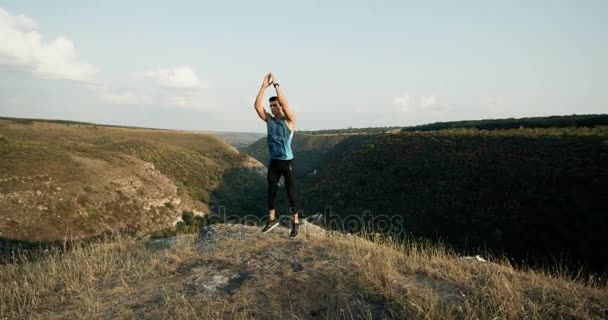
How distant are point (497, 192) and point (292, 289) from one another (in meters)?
30.9

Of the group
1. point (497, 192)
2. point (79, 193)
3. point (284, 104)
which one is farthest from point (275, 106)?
point (79, 193)

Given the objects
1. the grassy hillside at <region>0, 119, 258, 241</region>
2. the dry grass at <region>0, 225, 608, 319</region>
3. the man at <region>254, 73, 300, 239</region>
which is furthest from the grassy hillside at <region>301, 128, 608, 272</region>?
the grassy hillside at <region>0, 119, 258, 241</region>

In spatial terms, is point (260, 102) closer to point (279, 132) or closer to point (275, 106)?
point (275, 106)

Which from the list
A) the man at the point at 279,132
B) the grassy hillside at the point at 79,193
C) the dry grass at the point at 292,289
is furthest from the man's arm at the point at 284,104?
the grassy hillside at the point at 79,193

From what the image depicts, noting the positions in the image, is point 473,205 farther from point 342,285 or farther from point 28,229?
point 28,229

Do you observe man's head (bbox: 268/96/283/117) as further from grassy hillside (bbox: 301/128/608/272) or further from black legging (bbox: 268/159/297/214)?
grassy hillside (bbox: 301/128/608/272)

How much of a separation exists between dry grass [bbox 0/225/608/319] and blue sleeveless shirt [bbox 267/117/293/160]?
6.56 ft

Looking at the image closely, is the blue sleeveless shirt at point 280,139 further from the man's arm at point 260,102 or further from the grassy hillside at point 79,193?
the grassy hillside at point 79,193

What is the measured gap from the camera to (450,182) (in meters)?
35.7

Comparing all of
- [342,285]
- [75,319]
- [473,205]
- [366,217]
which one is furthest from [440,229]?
[75,319]

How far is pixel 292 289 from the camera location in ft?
17.2

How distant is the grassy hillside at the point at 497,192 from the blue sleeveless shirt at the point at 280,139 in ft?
41.6

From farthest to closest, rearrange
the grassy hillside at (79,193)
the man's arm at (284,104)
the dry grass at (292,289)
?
the grassy hillside at (79,193) < the man's arm at (284,104) < the dry grass at (292,289)

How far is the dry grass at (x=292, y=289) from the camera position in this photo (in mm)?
4523
